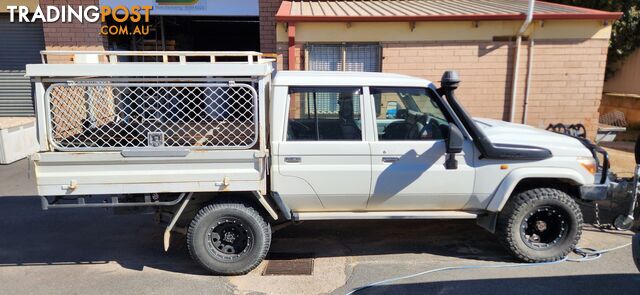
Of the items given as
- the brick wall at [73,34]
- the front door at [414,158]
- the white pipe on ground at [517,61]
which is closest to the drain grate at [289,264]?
the front door at [414,158]

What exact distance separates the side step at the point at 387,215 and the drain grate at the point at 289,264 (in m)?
0.51

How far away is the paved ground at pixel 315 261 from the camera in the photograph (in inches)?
164

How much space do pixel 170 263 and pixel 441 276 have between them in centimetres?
257

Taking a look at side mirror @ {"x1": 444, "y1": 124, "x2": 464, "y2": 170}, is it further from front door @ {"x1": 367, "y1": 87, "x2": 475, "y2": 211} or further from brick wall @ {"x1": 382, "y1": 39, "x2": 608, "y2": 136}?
brick wall @ {"x1": 382, "y1": 39, "x2": 608, "y2": 136}

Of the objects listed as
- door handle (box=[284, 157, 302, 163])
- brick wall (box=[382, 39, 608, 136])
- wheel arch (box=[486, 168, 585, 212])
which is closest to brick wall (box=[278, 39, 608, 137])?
brick wall (box=[382, 39, 608, 136])

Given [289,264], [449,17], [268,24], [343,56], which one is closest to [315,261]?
[289,264]

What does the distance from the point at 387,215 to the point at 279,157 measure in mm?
1136

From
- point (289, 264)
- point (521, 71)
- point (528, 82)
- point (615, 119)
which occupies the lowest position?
point (289, 264)

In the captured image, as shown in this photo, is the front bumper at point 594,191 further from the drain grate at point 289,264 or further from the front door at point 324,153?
the drain grate at point 289,264

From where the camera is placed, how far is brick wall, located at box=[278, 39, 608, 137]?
9.20 m

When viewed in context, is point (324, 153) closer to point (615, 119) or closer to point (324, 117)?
point (324, 117)

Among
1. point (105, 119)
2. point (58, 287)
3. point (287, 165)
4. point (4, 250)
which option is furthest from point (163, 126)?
point (4, 250)

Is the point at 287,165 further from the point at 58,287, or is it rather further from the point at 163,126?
the point at 58,287

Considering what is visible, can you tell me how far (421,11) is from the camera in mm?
9398
